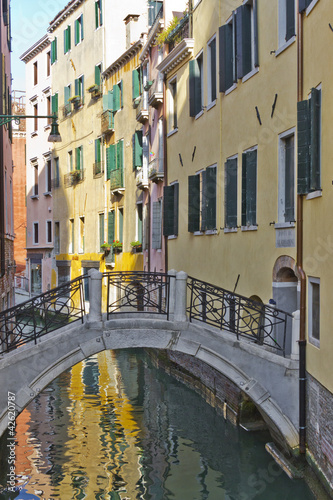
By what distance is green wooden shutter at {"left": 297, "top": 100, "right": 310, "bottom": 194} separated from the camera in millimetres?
10852

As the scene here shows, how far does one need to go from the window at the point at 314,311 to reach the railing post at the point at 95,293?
317 cm

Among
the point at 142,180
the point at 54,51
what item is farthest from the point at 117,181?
the point at 54,51

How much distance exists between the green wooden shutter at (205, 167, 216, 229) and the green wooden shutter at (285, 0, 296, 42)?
5.00 metres

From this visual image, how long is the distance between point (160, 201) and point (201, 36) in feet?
21.1

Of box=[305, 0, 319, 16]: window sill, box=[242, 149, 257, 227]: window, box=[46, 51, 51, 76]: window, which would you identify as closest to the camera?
box=[305, 0, 319, 16]: window sill

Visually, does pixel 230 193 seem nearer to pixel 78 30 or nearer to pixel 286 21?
pixel 286 21

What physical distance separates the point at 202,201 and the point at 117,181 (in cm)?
1233

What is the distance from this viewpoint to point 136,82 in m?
28.0

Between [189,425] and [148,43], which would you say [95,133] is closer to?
[148,43]

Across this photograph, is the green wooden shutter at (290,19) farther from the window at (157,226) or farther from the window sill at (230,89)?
the window at (157,226)

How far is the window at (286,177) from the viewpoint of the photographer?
12609 mm

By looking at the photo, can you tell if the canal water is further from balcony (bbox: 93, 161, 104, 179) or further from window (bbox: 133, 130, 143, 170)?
balcony (bbox: 93, 161, 104, 179)

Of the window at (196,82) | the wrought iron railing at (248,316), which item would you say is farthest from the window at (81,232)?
the wrought iron railing at (248,316)

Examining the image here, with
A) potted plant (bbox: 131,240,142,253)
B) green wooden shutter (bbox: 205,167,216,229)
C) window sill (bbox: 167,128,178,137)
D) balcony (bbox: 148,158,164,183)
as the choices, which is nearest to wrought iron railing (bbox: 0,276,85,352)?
green wooden shutter (bbox: 205,167,216,229)
